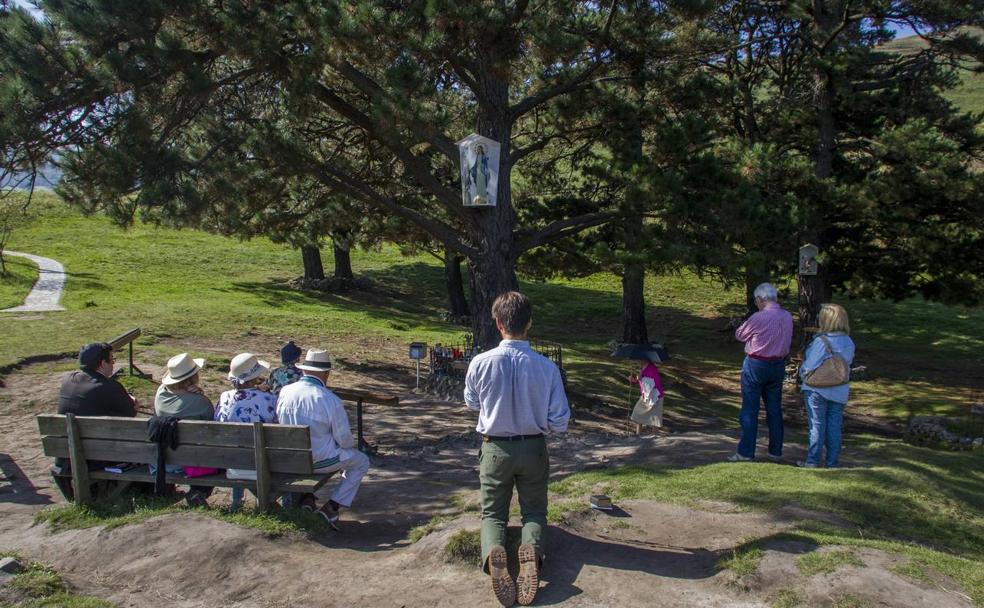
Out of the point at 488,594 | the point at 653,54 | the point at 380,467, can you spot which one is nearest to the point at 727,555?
the point at 488,594

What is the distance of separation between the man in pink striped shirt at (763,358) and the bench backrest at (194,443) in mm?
4091

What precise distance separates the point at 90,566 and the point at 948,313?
27.4m

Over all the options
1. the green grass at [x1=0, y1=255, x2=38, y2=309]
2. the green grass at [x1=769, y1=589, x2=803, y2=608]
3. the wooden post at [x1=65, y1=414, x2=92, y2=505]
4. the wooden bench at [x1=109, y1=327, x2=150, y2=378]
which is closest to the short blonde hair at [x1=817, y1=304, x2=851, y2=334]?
the green grass at [x1=769, y1=589, x2=803, y2=608]

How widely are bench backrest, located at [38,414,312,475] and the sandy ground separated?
0.44m

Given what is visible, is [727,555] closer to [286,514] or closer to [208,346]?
[286,514]

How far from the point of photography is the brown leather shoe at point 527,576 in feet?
13.1

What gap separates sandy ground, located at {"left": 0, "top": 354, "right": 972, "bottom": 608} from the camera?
13.3ft

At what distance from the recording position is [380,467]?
808cm

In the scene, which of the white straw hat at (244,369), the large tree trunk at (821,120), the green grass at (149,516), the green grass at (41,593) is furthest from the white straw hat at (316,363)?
the large tree trunk at (821,120)

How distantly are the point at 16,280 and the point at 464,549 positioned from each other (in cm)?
2068

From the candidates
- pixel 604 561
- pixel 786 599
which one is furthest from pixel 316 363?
pixel 786 599

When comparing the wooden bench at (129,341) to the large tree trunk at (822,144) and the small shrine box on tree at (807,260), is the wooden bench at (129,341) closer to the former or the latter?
the small shrine box on tree at (807,260)

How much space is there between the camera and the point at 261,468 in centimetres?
526

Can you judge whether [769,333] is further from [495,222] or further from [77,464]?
[77,464]
